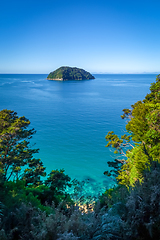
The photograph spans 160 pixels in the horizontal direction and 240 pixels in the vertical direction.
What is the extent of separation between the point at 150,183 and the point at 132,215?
2.99 ft

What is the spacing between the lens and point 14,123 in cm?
1421

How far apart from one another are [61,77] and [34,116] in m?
140

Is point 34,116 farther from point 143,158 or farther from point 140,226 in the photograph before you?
point 140,226

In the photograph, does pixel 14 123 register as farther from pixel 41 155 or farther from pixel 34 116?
pixel 34 116

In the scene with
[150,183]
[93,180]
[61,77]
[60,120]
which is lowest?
[93,180]

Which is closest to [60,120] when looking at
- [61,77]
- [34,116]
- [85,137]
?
[34,116]

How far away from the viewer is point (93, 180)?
1970cm

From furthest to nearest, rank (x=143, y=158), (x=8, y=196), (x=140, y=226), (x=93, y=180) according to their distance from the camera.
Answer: (x=93, y=180), (x=143, y=158), (x=8, y=196), (x=140, y=226)

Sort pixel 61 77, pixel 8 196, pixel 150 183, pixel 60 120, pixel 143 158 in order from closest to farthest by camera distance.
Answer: pixel 150 183, pixel 8 196, pixel 143 158, pixel 60 120, pixel 61 77

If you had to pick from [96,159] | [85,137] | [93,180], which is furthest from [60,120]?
[93,180]

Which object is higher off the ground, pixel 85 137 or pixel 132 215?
pixel 132 215

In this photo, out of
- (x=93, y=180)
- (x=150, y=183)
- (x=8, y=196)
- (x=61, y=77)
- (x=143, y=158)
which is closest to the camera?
(x=150, y=183)

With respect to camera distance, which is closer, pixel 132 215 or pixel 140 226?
pixel 140 226

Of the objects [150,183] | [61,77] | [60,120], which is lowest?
[60,120]
